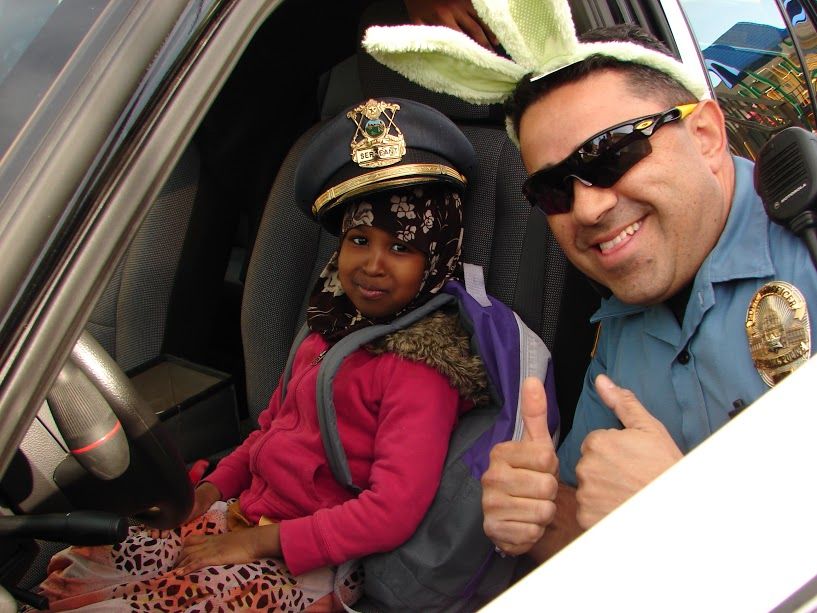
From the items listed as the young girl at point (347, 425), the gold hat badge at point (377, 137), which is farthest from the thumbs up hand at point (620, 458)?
the gold hat badge at point (377, 137)

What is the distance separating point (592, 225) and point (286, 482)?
A: 91cm

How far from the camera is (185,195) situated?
8.17ft

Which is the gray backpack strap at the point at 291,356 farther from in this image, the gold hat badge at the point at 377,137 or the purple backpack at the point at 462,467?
the gold hat badge at the point at 377,137

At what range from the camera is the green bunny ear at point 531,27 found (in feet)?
4.06

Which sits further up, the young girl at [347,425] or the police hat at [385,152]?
the police hat at [385,152]

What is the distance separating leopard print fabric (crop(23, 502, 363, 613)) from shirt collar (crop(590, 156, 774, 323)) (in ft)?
3.15

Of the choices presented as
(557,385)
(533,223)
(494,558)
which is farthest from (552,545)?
(533,223)

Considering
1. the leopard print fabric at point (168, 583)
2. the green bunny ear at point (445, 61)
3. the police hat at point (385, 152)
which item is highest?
the green bunny ear at point (445, 61)

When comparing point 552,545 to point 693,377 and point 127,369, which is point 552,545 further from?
point 127,369

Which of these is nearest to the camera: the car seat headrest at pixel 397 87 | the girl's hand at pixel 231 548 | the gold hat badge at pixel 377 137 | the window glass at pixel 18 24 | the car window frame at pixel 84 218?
the car window frame at pixel 84 218

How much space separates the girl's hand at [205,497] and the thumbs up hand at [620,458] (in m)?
1.01

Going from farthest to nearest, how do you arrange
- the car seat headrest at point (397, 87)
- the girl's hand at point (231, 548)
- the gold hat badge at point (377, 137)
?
the car seat headrest at point (397, 87)
the gold hat badge at point (377, 137)
the girl's hand at point (231, 548)

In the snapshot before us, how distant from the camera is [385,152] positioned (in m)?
1.76

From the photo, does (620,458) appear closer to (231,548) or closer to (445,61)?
(445,61)
